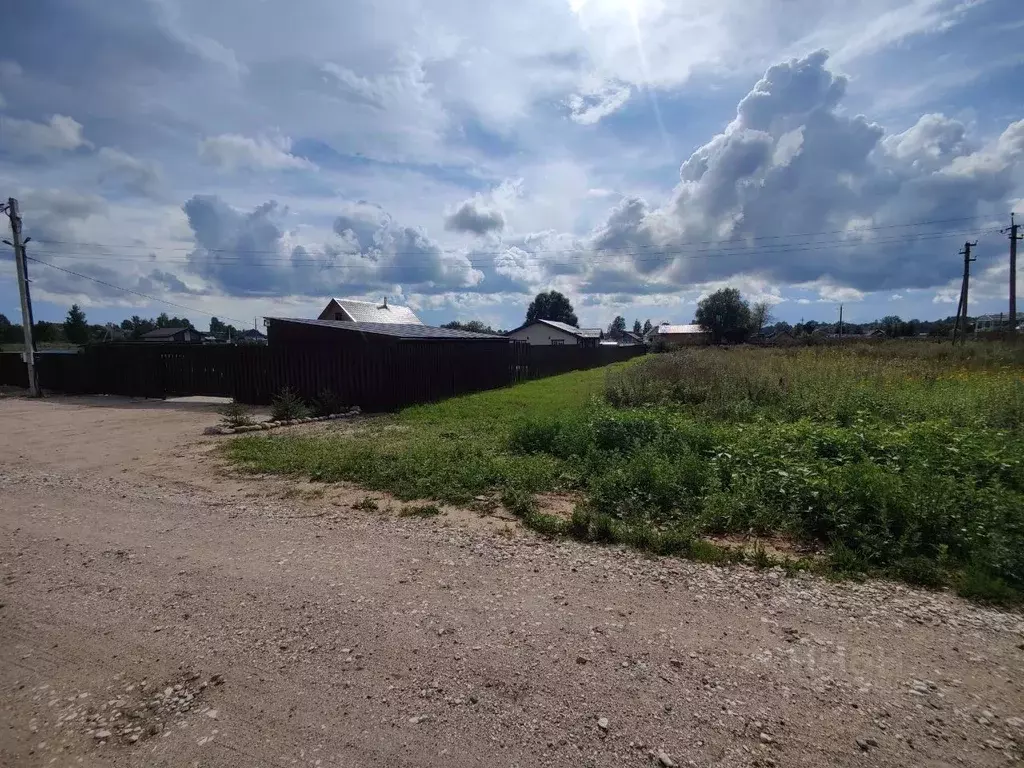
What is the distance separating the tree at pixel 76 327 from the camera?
71.2 meters

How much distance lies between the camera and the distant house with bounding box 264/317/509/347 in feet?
48.8

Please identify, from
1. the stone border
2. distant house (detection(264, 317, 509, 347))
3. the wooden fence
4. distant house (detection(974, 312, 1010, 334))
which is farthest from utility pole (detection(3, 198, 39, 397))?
distant house (detection(974, 312, 1010, 334))

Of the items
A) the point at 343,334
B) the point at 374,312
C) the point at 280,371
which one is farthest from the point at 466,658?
the point at 374,312

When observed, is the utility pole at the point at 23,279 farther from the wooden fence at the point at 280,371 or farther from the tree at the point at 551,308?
the tree at the point at 551,308

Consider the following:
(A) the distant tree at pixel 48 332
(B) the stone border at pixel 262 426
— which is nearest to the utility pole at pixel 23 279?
(B) the stone border at pixel 262 426

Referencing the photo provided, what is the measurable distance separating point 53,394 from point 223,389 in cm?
813

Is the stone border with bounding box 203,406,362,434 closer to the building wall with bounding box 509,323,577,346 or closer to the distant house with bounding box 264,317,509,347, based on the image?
the distant house with bounding box 264,317,509,347

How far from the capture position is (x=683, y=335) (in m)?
80.5

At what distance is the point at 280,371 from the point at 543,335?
4530 cm

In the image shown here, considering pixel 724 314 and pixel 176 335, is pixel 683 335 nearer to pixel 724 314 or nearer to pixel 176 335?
pixel 724 314

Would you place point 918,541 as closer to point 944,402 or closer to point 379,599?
point 379,599

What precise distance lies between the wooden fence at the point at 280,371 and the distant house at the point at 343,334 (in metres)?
0.48

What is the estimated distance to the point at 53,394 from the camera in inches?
727

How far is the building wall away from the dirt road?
171 ft
